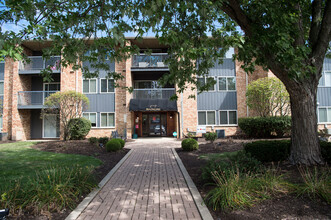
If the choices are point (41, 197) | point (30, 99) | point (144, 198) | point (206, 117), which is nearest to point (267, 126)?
point (206, 117)

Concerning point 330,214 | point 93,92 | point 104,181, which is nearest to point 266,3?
point 330,214

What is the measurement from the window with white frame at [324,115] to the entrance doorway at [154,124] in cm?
1379

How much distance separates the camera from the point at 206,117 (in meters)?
19.4

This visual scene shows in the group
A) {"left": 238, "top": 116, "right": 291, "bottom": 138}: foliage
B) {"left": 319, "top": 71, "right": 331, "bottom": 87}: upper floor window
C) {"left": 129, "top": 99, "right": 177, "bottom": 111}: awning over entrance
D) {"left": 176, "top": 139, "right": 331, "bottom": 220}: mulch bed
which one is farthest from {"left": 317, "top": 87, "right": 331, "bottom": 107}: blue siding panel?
{"left": 176, "top": 139, "right": 331, "bottom": 220}: mulch bed

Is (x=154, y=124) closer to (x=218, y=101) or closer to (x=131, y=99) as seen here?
(x=131, y=99)

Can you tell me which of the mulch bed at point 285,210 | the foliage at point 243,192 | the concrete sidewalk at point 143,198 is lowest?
the concrete sidewalk at point 143,198

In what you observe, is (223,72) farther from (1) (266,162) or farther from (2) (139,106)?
(1) (266,162)

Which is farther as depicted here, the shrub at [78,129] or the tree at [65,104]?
the shrub at [78,129]

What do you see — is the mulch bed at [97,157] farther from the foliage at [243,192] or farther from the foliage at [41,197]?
the foliage at [243,192]

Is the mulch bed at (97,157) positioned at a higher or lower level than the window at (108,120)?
lower

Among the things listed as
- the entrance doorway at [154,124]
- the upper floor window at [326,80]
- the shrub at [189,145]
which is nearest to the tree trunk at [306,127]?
the shrub at [189,145]

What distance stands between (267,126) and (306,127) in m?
10.1

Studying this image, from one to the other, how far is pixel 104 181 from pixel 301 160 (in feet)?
17.7

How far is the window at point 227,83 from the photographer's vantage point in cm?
1953
